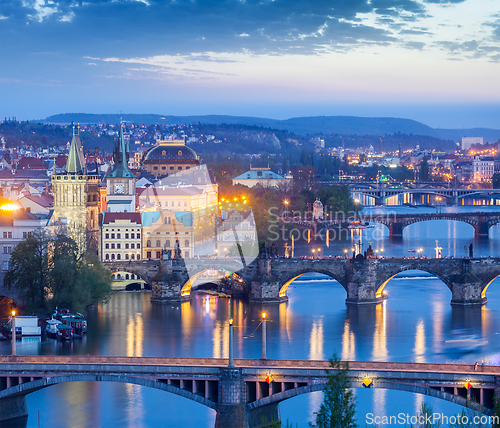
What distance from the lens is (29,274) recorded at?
3888 centimetres

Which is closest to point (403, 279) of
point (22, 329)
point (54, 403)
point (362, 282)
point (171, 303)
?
point (362, 282)

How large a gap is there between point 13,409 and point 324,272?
66.3 ft

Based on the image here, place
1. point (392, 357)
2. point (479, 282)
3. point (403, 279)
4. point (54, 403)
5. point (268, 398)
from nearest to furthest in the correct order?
point (268, 398)
point (54, 403)
point (392, 357)
point (479, 282)
point (403, 279)

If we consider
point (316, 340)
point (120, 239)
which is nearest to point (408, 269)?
point (316, 340)

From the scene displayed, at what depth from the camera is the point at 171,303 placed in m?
43.3

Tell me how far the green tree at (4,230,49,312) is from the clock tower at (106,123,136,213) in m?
16.7

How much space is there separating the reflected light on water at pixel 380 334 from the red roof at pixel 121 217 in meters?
15.7

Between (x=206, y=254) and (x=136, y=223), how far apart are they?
4278mm

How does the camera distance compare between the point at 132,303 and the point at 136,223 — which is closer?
the point at 132,303

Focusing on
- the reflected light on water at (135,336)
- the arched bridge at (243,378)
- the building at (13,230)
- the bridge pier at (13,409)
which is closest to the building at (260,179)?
the building at (13,230)

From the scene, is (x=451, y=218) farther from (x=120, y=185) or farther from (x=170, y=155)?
(x=170, y=155)

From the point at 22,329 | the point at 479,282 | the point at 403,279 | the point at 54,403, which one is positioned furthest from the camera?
the point at 403,279

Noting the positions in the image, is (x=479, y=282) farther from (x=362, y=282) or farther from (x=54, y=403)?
(x=54, y=403)

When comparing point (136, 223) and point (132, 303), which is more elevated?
point (136, 223)
